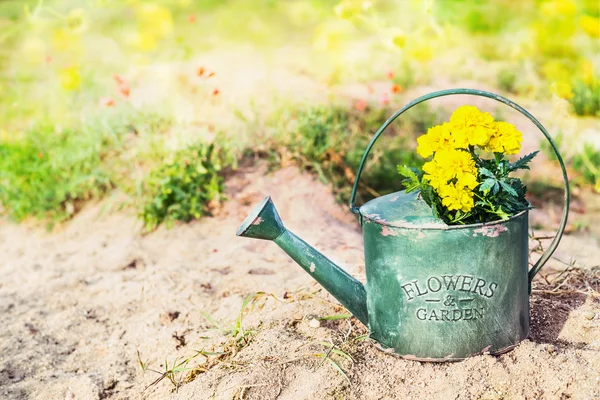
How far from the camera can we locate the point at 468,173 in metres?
1.99

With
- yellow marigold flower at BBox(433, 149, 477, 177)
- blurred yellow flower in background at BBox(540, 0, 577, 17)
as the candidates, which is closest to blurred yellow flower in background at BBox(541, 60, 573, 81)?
blurred yellow flower in background at BBox(540, 0, 577, 17)

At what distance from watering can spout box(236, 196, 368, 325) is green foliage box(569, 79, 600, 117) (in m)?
3.77

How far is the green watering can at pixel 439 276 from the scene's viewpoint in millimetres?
1995

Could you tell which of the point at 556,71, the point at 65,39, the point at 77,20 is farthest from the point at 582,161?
the point at 65,39

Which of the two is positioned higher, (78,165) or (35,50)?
(35,50)

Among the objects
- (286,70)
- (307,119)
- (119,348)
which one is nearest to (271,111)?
(307,119)

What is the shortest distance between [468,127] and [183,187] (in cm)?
214

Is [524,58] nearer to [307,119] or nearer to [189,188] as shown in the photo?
[307,119]

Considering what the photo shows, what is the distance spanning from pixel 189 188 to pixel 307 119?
80 centimetres

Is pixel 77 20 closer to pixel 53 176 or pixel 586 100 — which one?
pixel 53 176

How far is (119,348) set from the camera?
266cm

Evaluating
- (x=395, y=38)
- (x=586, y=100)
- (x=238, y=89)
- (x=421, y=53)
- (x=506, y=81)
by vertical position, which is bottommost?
(x=586, y=100)

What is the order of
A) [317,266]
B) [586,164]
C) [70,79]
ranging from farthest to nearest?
[70,79] < [586,164] < [317,266]

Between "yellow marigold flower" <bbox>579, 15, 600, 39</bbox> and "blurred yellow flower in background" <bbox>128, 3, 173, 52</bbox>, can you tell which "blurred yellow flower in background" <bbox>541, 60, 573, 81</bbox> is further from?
"blurred yellow flower in background" <bbox>128, 3, 173, 52</bbox>
